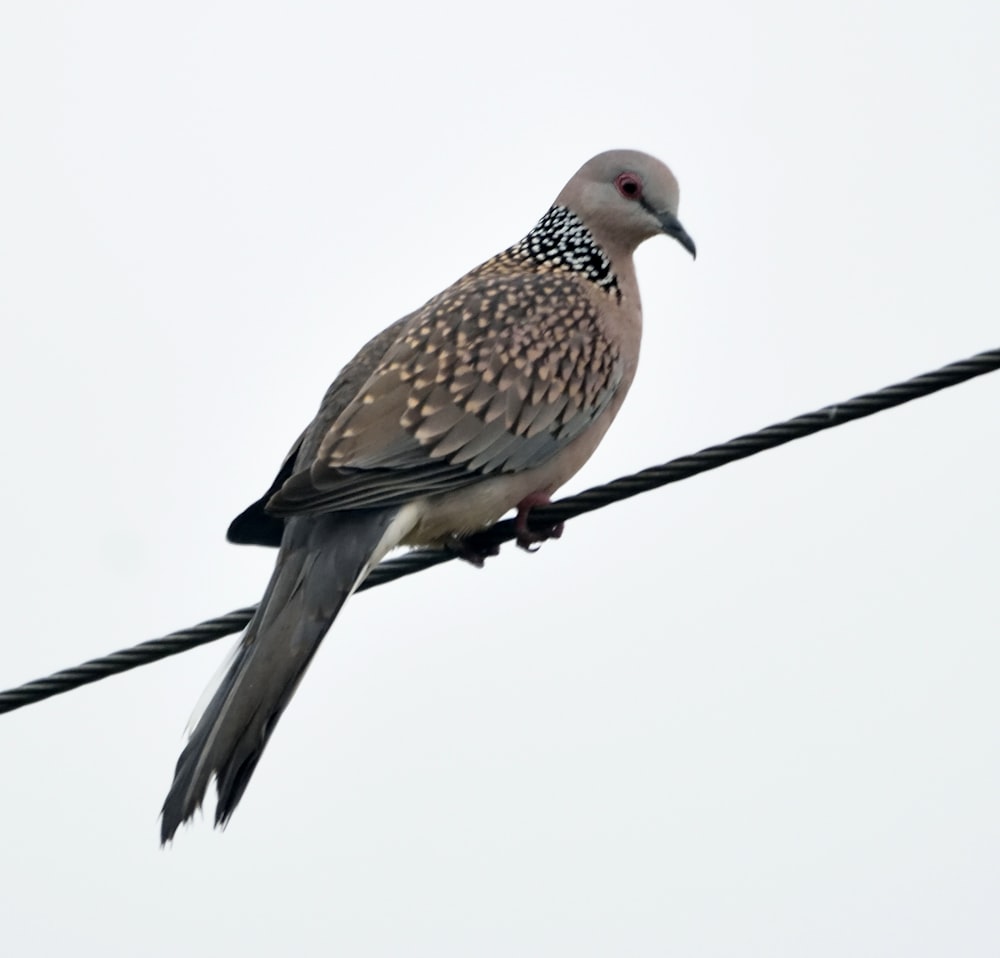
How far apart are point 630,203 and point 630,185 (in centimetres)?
7

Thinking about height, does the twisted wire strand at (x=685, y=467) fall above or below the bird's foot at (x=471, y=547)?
above

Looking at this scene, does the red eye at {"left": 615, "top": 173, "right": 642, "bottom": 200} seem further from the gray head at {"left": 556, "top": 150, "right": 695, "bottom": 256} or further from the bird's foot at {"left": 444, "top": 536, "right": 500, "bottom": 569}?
the bird's foot at {"left": 444, "top": 536, "right": 500, "bottom": 569}

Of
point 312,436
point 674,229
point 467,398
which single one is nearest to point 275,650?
point 312,436

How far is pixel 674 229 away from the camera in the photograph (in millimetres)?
6609

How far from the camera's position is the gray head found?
261 inches

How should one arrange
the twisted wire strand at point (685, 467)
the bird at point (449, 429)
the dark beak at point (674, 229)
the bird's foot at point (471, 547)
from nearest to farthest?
1. the twisted wire strand at point (685, 467)
2. the bird at point (449, 429)
3. the bird's foot at point (471, 547)
4. the dark beak at point (674, 229)

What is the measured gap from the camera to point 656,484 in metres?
4.62

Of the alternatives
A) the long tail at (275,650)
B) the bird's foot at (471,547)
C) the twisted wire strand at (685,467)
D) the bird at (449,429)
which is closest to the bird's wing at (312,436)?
the bird at (449,429)

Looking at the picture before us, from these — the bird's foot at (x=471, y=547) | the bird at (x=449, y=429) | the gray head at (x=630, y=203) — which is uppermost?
the gray head at (x=630, y=203)

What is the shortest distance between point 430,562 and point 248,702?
613 mm

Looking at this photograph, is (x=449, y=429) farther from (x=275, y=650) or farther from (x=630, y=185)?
(x=630, y=185)

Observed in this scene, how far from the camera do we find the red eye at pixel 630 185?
664 cm

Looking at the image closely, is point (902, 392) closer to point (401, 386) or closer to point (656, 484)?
point (656, 484)

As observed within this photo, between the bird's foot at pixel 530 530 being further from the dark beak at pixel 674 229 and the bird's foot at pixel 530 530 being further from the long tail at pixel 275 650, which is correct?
the dark beak at pixel 674 229
